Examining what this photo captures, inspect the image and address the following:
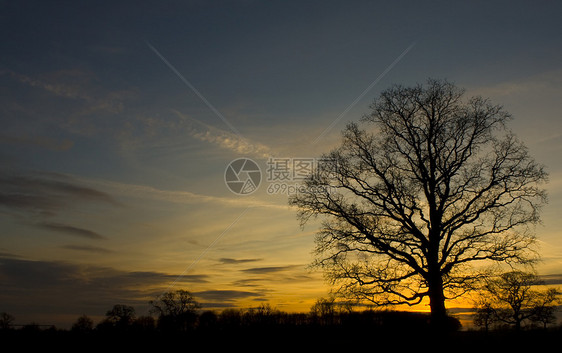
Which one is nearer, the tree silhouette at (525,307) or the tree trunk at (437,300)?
the tree trunk at (437,300)

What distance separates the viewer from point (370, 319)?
16625mm

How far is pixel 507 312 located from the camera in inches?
1976

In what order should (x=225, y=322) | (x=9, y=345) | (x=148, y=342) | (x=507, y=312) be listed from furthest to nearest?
1. (x=507, y=312)
2. (x=225, y=322)
3. (x=148, y=342)
4. (x=9, y=345)

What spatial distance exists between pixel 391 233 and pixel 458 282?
10.7 feet

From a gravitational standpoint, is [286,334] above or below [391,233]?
below

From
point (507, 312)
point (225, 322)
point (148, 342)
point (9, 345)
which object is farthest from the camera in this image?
point (507, 312)

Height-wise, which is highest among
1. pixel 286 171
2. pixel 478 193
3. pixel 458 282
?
pixel 286 171

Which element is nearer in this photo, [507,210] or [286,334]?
[286,334]

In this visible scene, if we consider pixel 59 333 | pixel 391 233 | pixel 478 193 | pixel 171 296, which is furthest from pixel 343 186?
pixel 171 296

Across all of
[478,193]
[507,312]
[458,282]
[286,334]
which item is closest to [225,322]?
[286,334]

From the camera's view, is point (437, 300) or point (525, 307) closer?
point (437, 300)

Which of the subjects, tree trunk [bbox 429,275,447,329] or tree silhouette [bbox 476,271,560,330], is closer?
tree trunk [bbox 429,275,447,329]

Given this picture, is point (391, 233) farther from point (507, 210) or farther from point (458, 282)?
point (507, 210)

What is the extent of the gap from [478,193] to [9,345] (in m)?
17.7
